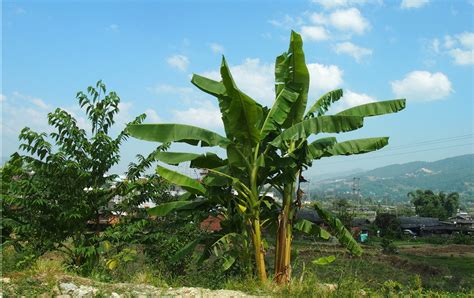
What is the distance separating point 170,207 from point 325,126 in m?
3.19

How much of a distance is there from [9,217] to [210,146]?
13.3 feet

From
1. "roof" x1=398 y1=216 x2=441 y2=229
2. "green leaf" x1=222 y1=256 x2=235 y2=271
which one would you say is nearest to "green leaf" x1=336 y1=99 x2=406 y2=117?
"green leaf" x1=222 y1=256 x2=235 y2=271

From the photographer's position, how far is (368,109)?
28.6 feet

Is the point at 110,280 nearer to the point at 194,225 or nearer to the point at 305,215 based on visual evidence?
the point at 194,225

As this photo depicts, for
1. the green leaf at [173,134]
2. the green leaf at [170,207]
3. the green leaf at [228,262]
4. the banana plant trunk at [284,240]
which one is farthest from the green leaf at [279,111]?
the green leaf at [228,262]

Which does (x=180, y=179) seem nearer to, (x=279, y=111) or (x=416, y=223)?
(x=279, y=111)

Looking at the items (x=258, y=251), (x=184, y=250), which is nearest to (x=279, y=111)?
(x=258, y=251)

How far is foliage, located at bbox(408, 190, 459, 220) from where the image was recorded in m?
71.4

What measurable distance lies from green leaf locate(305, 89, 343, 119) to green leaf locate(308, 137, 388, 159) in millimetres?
939

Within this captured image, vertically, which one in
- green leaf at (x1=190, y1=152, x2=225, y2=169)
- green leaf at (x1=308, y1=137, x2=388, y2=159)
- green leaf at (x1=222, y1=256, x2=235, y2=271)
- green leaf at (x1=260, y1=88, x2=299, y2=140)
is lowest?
green leaf at (x1=222, y1=256, x2=235, y2=271)

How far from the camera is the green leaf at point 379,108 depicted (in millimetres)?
8609

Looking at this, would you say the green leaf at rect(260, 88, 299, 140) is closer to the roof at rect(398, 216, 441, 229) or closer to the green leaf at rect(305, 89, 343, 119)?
the green leaf at rect(305, 89, 343, 119)

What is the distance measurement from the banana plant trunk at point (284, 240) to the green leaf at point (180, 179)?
59.8 inches

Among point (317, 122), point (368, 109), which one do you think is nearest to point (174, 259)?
point (317, 122)
